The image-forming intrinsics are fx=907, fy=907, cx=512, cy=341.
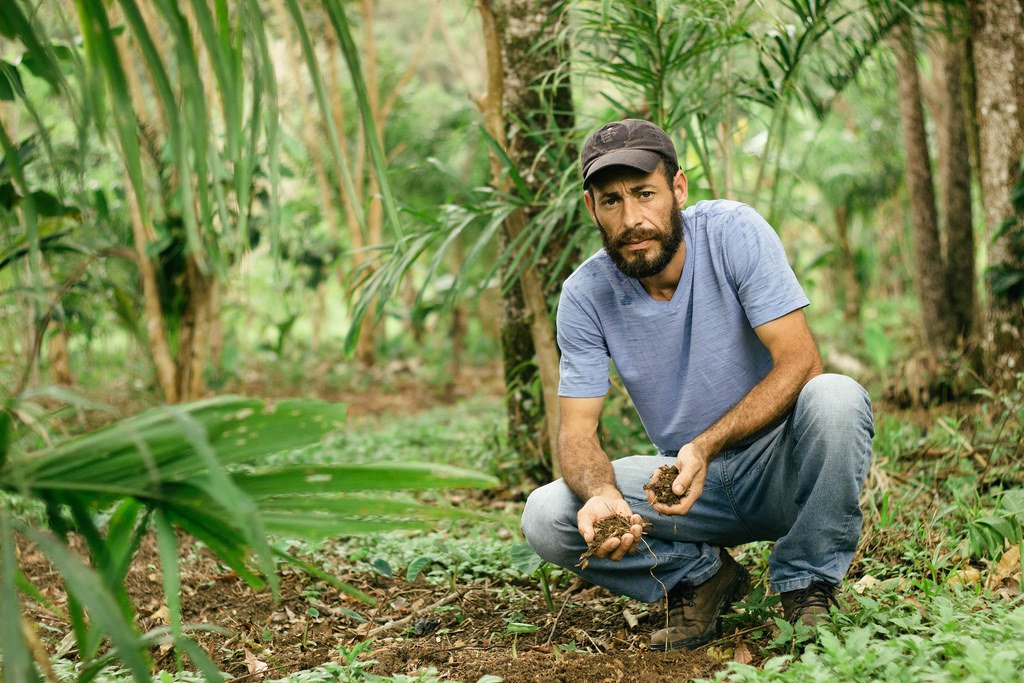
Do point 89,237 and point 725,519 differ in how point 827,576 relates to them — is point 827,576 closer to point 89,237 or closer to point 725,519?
point 725,519

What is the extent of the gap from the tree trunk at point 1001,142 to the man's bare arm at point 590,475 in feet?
6.49

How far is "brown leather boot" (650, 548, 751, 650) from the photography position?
2137mm

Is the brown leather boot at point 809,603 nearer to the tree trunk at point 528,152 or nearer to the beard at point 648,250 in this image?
the beard at point 648,250

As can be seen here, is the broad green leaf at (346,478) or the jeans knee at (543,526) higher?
the broad green leaf at (346,478)

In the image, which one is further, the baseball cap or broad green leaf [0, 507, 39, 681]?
the baseball cap

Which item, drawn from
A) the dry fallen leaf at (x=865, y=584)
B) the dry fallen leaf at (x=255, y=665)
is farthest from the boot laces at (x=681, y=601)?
the dry fallen leaf at (x=255, y=665)

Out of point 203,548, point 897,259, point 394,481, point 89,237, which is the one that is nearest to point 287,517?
point 394,481

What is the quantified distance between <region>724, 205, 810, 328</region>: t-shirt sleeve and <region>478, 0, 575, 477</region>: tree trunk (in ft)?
3.13

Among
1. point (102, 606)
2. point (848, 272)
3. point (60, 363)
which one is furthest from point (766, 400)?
point (848, 272)

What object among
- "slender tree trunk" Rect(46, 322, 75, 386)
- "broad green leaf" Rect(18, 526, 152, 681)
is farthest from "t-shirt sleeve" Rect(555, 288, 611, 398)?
"slender tree trunk" Rect(46, 322, 75, 386)

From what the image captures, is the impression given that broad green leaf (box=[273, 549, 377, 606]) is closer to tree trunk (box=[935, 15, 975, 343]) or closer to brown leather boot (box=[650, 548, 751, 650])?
brown leather boot (box=[650, 548, 751, 650])

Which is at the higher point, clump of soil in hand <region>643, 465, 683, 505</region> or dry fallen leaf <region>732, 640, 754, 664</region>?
clump of soil in hand <region>643, 465, 683, 505</region>

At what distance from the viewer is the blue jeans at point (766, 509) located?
205 centimetres

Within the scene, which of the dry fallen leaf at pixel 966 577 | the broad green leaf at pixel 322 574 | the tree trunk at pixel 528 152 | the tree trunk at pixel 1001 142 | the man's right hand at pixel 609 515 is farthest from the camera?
the tree trunk at pixel 1001 142
